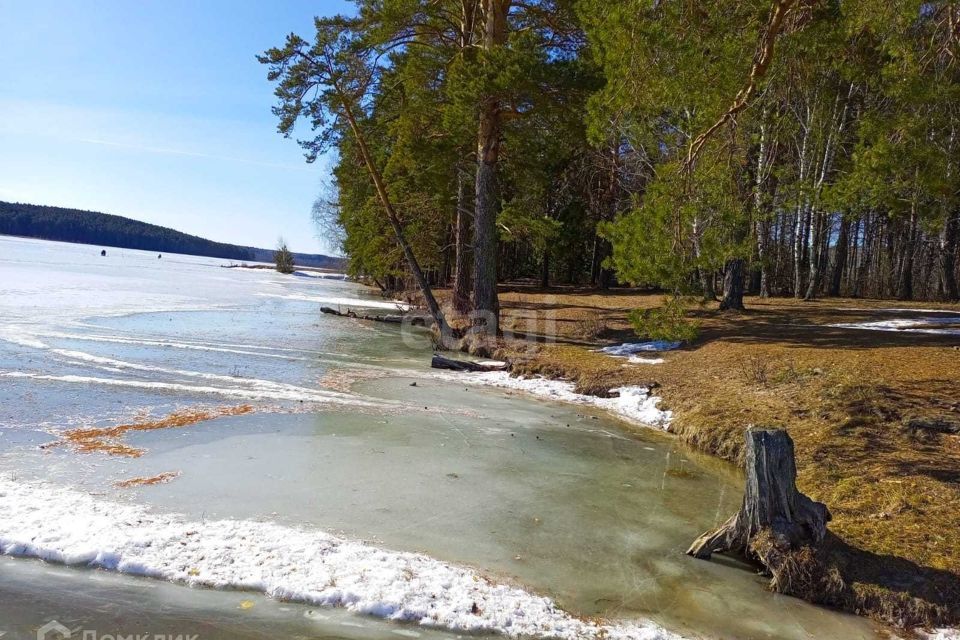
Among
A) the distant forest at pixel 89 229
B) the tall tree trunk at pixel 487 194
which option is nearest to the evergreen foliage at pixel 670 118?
the tall tree trunk at pixel 487 194

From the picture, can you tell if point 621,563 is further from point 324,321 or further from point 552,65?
point 324,321

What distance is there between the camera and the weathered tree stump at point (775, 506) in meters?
4.29

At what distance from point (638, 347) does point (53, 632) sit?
11967 mm

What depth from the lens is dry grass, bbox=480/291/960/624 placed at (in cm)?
412

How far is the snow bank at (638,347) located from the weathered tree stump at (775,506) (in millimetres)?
8703

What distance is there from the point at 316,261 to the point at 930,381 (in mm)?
201127

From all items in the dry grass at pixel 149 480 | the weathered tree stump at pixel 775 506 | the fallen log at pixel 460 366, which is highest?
the weathered tree stump at pixel 775 506

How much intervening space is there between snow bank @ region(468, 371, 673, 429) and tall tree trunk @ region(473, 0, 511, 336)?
13.8 ft

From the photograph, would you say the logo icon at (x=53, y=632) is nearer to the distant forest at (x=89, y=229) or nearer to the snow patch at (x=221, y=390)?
the snow patch at (x=221, y=390)

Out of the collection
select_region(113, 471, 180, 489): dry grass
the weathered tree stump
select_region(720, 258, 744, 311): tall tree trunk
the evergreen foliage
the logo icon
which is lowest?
the logo icon

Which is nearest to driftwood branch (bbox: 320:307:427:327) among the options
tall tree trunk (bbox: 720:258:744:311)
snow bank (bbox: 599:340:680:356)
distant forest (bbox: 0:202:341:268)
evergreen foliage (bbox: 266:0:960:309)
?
evergreen foliage (bbox: 266:0:960:309)

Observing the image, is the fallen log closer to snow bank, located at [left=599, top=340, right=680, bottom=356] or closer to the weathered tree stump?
snow bank, located at [left=599, top=340, right=680, bottom=356]

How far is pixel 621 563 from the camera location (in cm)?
441

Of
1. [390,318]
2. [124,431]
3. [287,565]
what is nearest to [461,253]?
[390,318]
